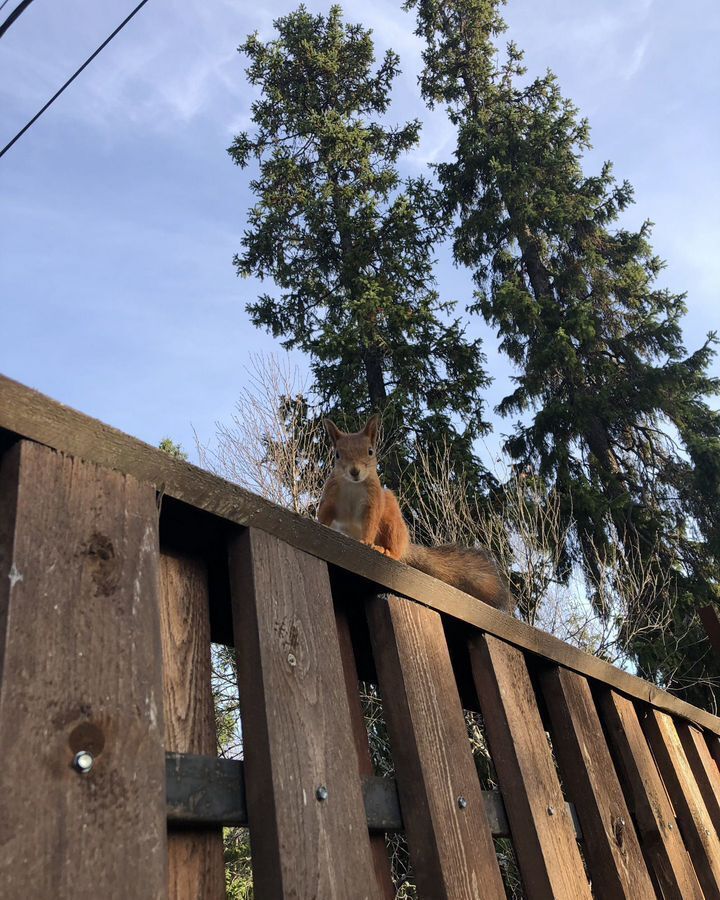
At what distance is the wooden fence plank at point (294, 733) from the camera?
3.22 ft

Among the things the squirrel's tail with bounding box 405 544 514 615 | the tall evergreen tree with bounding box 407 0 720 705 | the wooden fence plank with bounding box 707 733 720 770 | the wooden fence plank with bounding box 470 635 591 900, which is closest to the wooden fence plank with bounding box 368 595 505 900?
the wooden fence plank with bounding box 470 635 591 900

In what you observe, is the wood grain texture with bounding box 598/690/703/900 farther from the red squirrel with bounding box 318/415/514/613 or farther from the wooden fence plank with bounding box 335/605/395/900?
the wooden fence plank with bounding box 335/605/395/900

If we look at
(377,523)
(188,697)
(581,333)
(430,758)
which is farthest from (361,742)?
(581,333)

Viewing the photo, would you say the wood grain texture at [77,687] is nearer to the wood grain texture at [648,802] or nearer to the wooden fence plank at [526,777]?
→ the wooden fence plank at [526,777]

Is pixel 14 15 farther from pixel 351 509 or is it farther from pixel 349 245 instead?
pixel 349 245

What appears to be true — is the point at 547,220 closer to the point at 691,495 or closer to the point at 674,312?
the point at 674,312

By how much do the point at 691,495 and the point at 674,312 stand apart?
4.32m

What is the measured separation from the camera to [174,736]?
39.6 inches

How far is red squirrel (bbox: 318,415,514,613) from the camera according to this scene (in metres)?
2.79

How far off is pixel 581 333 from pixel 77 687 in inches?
587

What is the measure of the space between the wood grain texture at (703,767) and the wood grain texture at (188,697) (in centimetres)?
227

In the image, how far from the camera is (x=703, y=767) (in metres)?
2.76

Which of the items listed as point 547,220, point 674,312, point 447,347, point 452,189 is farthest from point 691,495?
point 452,189

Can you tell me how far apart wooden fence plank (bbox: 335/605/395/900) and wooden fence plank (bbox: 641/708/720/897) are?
1.53 metres
